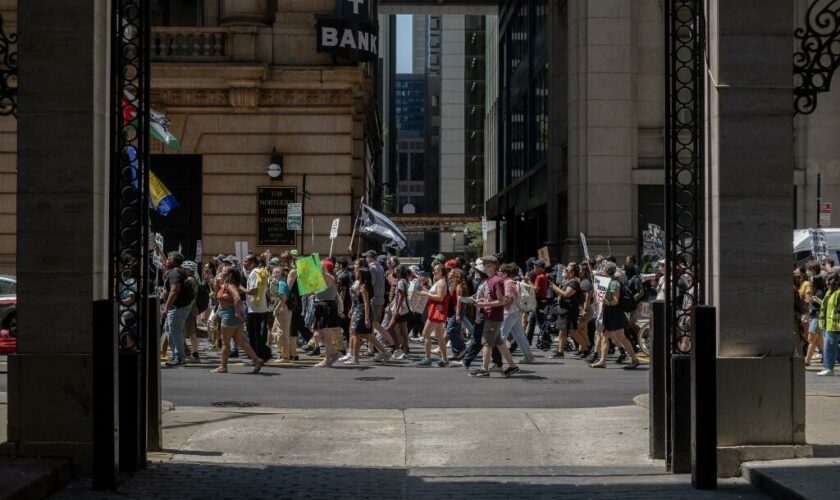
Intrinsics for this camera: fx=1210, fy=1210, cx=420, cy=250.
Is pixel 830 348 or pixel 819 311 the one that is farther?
pixel 819 311

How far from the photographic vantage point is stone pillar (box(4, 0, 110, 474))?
9836mm

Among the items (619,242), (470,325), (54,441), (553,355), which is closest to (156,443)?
(54,441)

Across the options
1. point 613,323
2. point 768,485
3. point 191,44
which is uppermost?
point 191,44

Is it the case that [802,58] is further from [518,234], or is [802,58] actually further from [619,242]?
[518,234]

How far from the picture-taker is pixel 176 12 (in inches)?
1353

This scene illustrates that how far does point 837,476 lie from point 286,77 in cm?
2339

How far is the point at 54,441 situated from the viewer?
32.3ft

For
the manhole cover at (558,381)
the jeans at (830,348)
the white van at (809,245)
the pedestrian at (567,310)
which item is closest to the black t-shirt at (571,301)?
the pedestrian at (567,310)

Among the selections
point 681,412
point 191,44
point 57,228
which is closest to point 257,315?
point 57,228

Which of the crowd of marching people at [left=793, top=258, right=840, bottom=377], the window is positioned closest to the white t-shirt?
the crowd of marching people at [left=793, top=258, right=840, bottom=377]

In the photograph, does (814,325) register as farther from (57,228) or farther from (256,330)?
(57,228)

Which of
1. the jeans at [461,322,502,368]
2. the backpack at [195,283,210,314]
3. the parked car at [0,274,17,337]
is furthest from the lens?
the parked car at [0,274,17,337]

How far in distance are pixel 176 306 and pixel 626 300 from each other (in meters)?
7.39

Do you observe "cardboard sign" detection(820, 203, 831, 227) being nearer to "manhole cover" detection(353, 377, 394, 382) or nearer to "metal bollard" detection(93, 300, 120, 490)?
"manhole cover" detection(353, 377, 394, 382)
